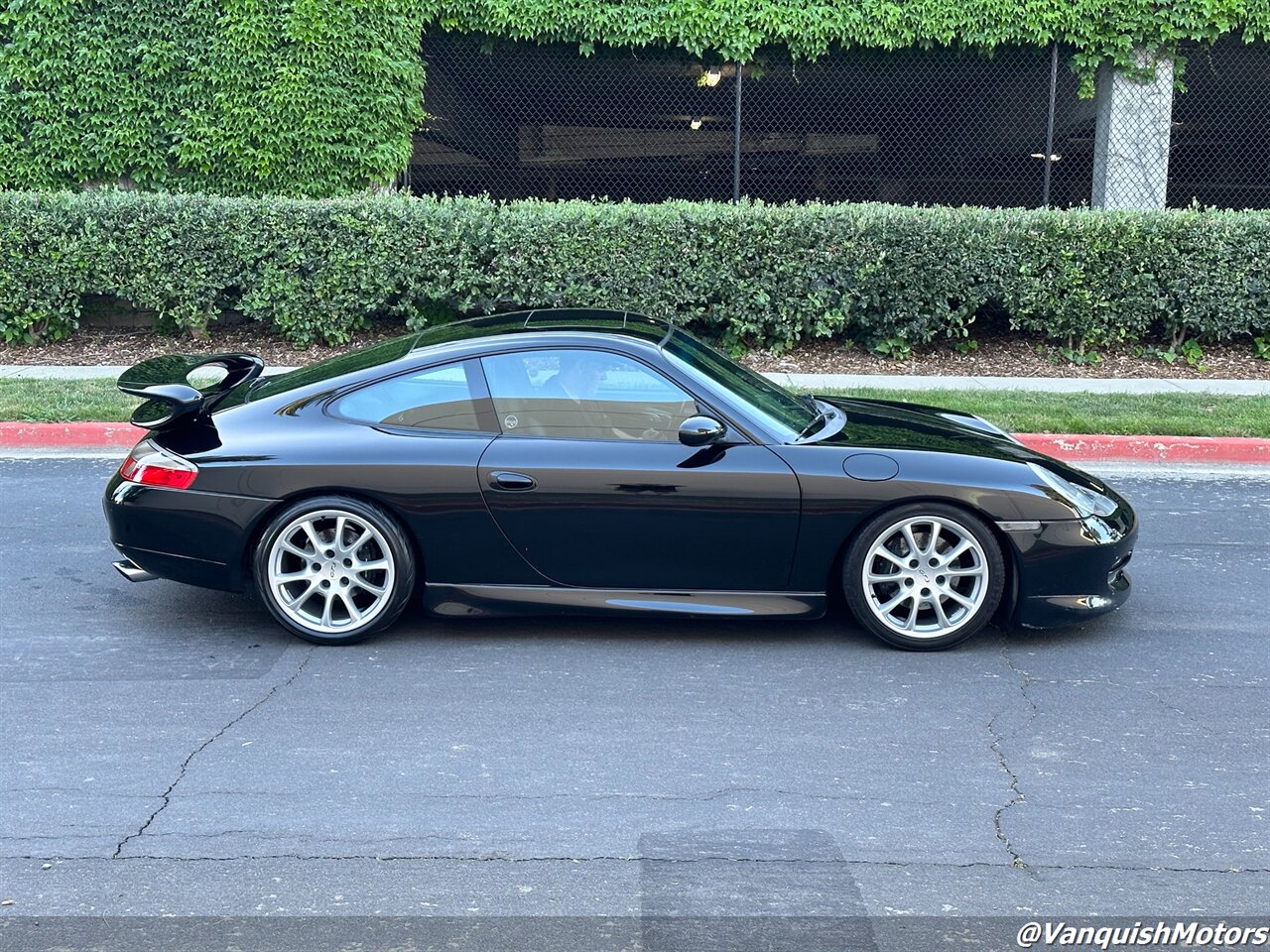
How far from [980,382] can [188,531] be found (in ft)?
27.3

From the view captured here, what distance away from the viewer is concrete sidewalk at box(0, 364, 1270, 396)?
11914 millimetres

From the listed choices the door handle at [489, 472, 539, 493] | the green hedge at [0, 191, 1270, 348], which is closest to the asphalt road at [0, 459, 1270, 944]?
the door handle at [489, 472, 539, 493]

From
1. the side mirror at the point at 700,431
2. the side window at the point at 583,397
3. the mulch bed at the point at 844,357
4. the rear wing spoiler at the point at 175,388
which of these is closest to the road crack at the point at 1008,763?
the side mirror at the point at 700,431

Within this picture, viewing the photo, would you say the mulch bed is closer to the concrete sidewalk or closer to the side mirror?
the concrete sidewalk

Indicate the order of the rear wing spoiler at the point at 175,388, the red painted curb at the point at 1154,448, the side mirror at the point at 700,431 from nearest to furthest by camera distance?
the side mirror at the point at 700,431 → the rear wing spoiler at the point at 175,388 → the red painted curb at the point at 1154,448

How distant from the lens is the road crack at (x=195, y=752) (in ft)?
13.5

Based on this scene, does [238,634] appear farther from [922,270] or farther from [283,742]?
[922,270]

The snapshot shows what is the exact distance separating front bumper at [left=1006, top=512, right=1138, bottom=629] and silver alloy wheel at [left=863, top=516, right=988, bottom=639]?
0.18 meters

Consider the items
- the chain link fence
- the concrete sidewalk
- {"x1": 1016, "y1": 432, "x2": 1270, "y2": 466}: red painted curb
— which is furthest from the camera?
the chain link fence

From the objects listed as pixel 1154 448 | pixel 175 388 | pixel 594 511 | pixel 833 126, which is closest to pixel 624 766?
pixel 594 511

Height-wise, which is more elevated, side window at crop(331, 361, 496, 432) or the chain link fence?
the chain link fence

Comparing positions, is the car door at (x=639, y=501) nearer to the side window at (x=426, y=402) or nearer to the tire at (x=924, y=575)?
the side window at (x=426, y=402)

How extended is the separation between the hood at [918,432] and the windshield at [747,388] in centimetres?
19

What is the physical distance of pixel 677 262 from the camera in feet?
43.1
